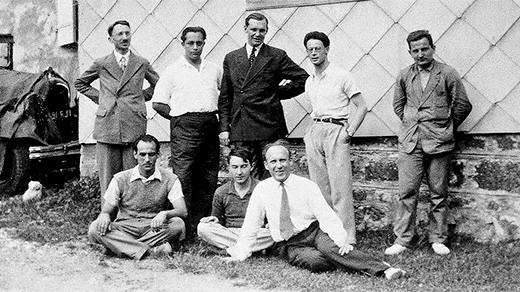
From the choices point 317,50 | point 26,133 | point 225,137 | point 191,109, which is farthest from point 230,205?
point 26,133

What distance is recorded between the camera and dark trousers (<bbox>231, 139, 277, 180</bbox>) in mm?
5430

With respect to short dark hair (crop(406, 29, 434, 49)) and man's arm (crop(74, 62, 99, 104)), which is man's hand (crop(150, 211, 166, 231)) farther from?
short dark hair (crop(406, 29, 434, 49))

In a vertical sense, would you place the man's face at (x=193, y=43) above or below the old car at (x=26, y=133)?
above

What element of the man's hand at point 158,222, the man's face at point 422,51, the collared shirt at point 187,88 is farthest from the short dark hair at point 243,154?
the man's face at point 422,51

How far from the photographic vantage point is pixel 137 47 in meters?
6.94

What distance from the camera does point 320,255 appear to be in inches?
181

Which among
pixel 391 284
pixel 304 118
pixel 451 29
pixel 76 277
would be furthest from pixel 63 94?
pixel 391 284

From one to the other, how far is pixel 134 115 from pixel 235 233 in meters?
1.33

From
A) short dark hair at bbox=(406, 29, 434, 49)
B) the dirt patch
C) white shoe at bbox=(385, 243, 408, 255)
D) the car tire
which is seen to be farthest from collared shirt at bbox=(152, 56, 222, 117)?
the car tire

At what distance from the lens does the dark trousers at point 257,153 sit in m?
5.43

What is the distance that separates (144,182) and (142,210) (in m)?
0.21

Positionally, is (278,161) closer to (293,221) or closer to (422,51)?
(293,221)

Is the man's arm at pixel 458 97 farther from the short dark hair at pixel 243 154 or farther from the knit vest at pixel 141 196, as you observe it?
the knit vest at pixel 141 196

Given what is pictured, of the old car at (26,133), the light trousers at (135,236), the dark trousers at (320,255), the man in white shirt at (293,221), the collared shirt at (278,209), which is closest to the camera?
→ the dark trousers at (320,255)
